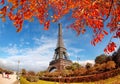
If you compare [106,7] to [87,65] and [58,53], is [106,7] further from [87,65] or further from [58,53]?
[58,53]

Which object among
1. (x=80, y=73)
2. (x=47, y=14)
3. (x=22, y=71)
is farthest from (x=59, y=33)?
(x=47, y=14)

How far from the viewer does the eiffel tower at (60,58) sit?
8269 centimetres

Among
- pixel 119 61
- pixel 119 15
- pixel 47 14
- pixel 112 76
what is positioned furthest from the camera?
pixel 119 61

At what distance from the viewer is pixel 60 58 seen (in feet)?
274

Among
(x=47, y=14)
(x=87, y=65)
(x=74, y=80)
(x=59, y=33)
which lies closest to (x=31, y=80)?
(x=74, y=80)

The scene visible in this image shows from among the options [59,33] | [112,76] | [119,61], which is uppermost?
[59,33]

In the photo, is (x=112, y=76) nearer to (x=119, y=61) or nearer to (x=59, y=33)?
(x=119, y=61)

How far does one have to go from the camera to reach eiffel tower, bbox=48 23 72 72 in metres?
82.7

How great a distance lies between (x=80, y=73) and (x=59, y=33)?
3003 centimetres

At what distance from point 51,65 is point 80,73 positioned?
27.2 metres

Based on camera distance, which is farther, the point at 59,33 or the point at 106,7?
the point at 59,33

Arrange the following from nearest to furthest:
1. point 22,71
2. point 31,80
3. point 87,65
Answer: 1. point 31,80
2. point 87,65
3. point 22,71

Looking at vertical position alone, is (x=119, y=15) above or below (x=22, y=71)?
below

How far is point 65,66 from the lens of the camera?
8331 cm
